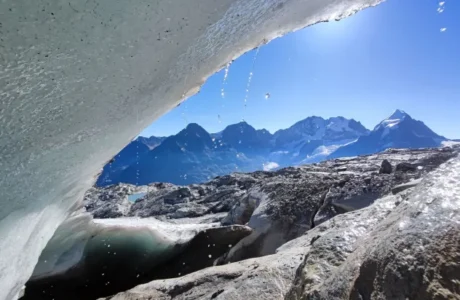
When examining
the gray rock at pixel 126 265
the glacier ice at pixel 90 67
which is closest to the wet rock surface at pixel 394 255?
the glacier ice at pixel 90 67

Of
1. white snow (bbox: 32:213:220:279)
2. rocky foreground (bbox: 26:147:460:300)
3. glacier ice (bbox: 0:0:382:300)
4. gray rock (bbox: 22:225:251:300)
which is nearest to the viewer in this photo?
glacier ice (bbox: 0:0:382:300)

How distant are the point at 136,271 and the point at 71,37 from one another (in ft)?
30.6

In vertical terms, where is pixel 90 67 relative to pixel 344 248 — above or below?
above

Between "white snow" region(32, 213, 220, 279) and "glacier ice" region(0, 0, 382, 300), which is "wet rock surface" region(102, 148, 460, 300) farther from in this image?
"white snow" region(32, 213, 220, 279)

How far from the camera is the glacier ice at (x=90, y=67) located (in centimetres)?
178

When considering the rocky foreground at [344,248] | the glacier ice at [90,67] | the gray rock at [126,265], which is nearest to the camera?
the glacier ice at [90,67]

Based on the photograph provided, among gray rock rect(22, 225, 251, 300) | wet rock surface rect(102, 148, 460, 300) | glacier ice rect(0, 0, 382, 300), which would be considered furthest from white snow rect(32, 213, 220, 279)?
wet rock surface rect(102, 148, 460, 300)

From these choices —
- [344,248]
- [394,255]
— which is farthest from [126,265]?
[394,255]

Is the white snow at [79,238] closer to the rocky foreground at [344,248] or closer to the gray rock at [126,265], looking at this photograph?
the gray rock at [126,265]

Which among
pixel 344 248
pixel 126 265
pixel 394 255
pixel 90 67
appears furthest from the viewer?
pixel 126 265

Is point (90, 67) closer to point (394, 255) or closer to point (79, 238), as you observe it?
point (394, 255)

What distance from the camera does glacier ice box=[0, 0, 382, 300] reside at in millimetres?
1780

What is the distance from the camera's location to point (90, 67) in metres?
2.22

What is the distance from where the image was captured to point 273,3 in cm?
310
